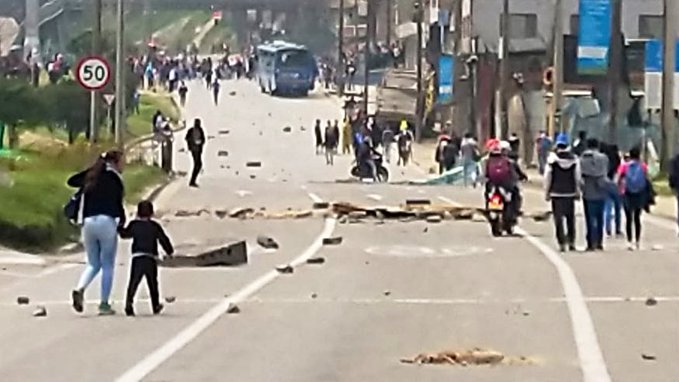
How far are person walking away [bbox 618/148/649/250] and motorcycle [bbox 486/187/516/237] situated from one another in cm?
209

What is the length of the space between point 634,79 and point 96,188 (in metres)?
47.5

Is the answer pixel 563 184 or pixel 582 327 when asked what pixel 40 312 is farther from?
pixel 563 184

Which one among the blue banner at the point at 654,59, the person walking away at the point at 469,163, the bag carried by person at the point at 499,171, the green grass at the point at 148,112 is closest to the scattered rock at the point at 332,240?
the bag carried by person at the point at 499,171

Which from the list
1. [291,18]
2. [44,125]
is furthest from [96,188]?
[291,18]

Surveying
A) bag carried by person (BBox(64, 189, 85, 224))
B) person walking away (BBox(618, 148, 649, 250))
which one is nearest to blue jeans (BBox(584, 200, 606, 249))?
person walking away (BBox(618, 148, 649, 250))

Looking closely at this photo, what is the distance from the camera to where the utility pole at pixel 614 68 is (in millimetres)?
54656

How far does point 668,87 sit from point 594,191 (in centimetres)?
2028

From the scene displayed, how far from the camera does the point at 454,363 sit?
1638cm

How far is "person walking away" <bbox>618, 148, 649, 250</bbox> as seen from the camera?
31078 mm

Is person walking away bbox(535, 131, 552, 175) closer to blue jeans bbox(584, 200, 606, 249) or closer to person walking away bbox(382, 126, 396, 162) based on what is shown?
person walking away bbox(382, 126, 396, 162)

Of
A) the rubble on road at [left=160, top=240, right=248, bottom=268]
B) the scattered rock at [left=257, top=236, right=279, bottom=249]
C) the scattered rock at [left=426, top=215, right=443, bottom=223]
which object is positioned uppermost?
the rubble on road at [left=160, top=240, right=248, bottom=268]

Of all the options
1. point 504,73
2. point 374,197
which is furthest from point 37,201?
point 504,73

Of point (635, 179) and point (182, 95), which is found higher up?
point (635, 179)

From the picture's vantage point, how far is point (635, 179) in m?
31.2
